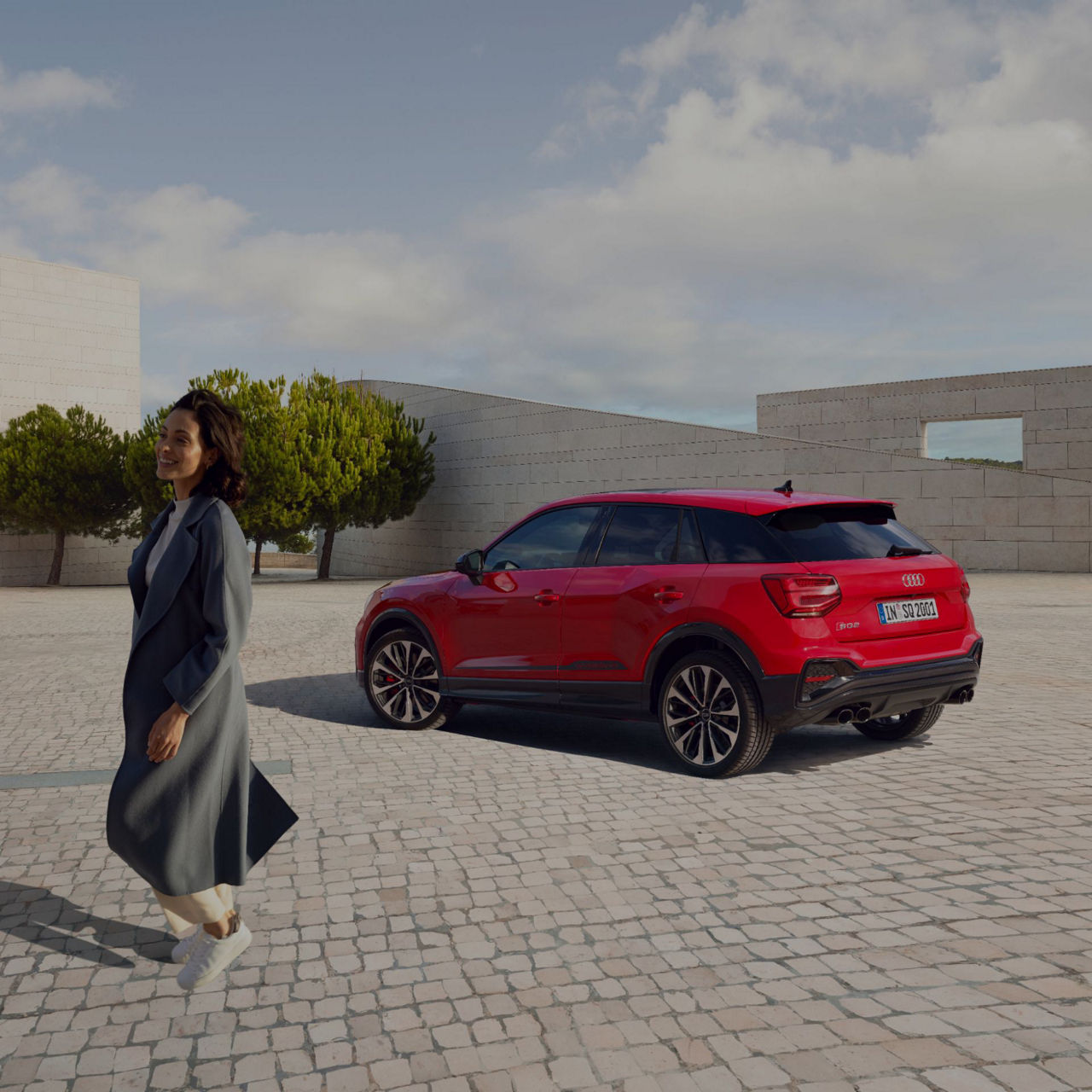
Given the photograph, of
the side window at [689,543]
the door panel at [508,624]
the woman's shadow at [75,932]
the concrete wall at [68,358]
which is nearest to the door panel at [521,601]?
the door panel at [508,624]

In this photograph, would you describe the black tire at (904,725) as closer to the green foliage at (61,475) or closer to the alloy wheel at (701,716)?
the alloy wheel at (701,716)

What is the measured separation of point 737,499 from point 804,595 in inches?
33.0

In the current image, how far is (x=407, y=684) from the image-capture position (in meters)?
7.68

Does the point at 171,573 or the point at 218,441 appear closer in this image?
the point at 171,573

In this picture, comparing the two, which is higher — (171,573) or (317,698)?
(171,573)

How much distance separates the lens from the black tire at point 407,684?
7.59 m

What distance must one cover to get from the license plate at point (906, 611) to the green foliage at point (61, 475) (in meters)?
33.7

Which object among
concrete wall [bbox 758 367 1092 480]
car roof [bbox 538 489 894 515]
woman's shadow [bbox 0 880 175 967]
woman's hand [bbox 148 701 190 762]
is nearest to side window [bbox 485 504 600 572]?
car roof [bbox 538 489 894 515]

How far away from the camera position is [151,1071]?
2.82 metres

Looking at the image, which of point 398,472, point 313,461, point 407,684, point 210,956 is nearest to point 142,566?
point 210,956

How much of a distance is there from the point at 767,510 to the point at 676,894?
8.33 ft

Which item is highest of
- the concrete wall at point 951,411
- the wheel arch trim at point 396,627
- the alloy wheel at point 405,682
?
the concrete wall at point 951,411

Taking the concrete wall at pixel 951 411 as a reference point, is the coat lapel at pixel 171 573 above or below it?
below

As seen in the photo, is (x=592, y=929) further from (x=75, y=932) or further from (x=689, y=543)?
(x=689, y=543)
